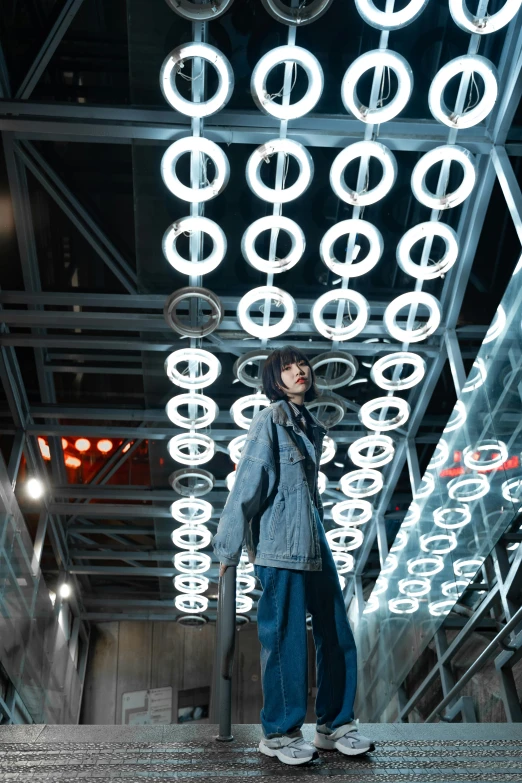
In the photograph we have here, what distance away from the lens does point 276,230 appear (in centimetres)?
677

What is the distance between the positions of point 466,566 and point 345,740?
4674 millimetres

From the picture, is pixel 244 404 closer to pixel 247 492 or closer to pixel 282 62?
pixel 282 62

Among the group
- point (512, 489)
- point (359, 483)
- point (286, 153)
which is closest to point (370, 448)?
point (359, 483)

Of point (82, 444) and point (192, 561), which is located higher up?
point (82, 444)

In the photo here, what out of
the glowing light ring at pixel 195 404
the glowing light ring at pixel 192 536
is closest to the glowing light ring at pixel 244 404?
the glowing light ring at pixel 195 404

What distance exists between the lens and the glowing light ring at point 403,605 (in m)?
9.65

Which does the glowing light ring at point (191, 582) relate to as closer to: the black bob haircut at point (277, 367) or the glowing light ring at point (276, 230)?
the glowing light ring at point (276, 230)

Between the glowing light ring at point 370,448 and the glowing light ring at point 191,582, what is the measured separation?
5160mm

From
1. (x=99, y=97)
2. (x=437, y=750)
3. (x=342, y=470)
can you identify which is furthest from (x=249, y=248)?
(x=342, y=470)

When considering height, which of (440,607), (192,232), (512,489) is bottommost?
(512,489)

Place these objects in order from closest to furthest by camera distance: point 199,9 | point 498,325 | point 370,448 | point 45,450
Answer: point 199,9, point 498,325, point 370,448, point 45,450

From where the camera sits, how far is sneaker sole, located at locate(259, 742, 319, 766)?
9.31 ft

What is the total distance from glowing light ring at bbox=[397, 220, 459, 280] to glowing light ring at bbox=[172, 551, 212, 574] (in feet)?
23.3

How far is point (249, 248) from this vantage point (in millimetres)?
6812
